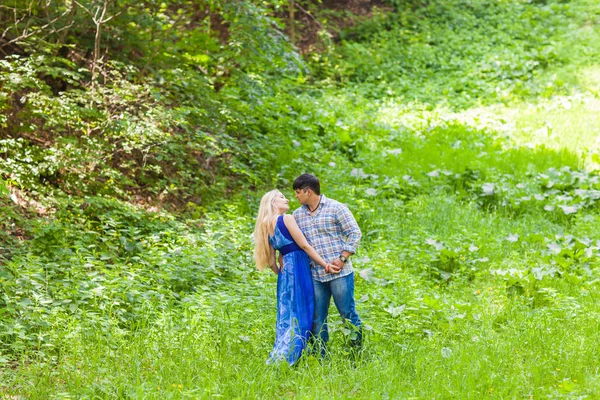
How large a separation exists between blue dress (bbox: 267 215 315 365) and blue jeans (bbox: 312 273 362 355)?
9 centimetres

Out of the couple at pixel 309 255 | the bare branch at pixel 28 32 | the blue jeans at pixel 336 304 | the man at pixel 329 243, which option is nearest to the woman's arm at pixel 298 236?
the couple at pixel 309 255

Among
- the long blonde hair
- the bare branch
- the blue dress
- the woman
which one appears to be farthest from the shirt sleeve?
the bare branch

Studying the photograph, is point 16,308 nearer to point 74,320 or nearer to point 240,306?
point 74,320

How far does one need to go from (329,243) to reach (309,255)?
0.21 m

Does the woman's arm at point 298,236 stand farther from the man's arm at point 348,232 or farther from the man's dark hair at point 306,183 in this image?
the man's dark hair at point 306,183

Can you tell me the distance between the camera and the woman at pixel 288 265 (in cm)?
579

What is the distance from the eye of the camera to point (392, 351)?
5828mm

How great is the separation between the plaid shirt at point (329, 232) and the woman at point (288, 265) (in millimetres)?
99

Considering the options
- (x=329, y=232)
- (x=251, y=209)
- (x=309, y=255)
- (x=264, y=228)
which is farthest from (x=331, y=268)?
(x=251, y=209)

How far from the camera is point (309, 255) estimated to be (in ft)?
19.1

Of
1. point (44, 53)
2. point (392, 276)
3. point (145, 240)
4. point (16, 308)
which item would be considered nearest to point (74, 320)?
point (16, 308)

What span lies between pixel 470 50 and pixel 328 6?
4726 millimetres

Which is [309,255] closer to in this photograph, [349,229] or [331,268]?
[331,268]

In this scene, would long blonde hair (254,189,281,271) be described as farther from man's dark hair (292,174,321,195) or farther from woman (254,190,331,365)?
man's dark hair (292,174,321,195)
